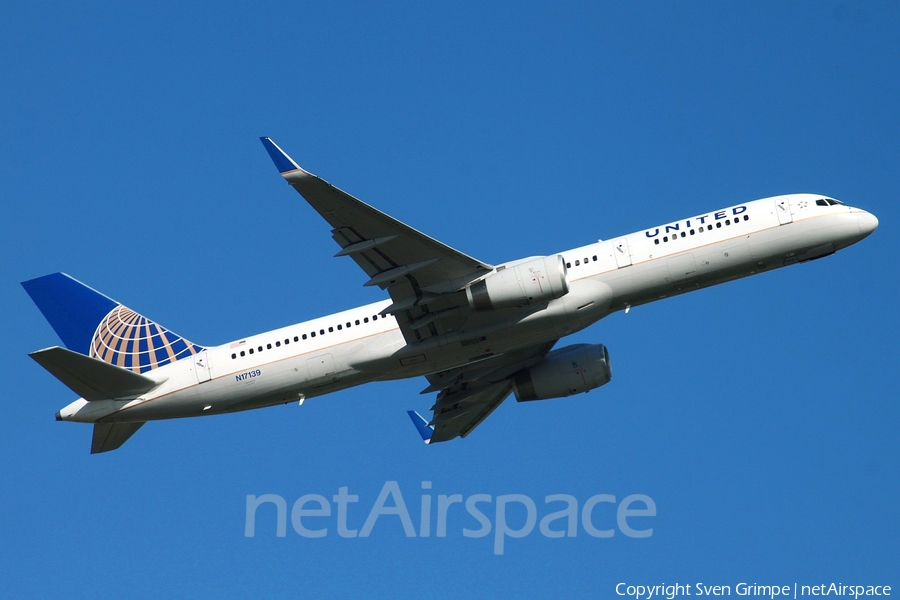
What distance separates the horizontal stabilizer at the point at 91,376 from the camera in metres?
39.2

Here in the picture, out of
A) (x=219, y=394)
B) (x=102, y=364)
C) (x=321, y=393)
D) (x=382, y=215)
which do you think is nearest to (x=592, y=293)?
(x=382, y=215)

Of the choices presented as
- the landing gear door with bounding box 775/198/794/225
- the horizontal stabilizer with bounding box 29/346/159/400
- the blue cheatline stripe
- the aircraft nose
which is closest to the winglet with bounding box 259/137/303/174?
the horizontal stabilizer with bounding box 29/346/159/400

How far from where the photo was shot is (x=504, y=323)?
40281mm

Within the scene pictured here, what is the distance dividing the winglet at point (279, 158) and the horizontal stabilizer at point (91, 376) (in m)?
11.5

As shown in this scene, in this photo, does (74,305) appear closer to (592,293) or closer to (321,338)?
(321,338)

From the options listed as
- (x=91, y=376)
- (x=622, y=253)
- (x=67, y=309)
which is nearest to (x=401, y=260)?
(x=622, y=253)

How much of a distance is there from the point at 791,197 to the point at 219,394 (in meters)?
24.4

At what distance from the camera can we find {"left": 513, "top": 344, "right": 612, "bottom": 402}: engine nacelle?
45.4m

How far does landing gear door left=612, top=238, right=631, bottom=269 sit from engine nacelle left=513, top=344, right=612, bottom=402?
600cm

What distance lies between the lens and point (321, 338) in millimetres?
42344

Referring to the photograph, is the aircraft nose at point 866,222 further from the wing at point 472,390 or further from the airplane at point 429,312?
the wing at point 472,390

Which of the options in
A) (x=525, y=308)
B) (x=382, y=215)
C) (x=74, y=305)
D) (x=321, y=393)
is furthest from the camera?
(x=74, y=305)

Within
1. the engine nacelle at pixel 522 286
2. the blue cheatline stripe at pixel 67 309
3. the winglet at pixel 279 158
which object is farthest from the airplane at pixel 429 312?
the winglet at pixel 279 158

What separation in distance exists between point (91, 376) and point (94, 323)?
530 centimetres
